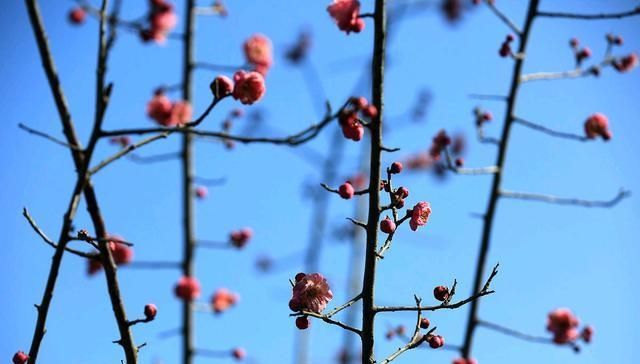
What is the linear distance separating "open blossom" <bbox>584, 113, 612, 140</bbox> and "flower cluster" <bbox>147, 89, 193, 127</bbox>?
8.39 ft

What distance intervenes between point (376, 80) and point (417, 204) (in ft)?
1.52

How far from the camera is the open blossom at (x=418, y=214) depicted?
161cm

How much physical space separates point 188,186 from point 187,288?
0.72 m

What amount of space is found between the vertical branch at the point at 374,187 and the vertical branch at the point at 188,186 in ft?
8.59

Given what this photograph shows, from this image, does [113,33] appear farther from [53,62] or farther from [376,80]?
[376,80]

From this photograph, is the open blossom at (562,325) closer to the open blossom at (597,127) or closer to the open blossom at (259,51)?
the open blossom at (597,127)

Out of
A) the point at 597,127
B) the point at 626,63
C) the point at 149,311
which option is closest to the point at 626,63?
the point at 626,63

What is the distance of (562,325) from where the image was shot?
140 inches

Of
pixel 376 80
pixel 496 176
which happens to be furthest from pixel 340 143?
pixel 376 80

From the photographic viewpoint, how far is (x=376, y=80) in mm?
1283

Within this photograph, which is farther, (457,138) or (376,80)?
(457,138)

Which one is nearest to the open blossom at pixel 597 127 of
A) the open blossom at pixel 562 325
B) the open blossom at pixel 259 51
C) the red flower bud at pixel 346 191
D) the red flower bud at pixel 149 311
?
the open blossom at pixel 562 325

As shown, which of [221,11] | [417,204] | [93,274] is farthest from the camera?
[221,11]

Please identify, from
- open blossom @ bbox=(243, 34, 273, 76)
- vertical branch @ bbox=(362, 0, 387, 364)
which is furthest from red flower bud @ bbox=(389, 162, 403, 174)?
open blossom @ bbox=(243, 34, 273, 76)
